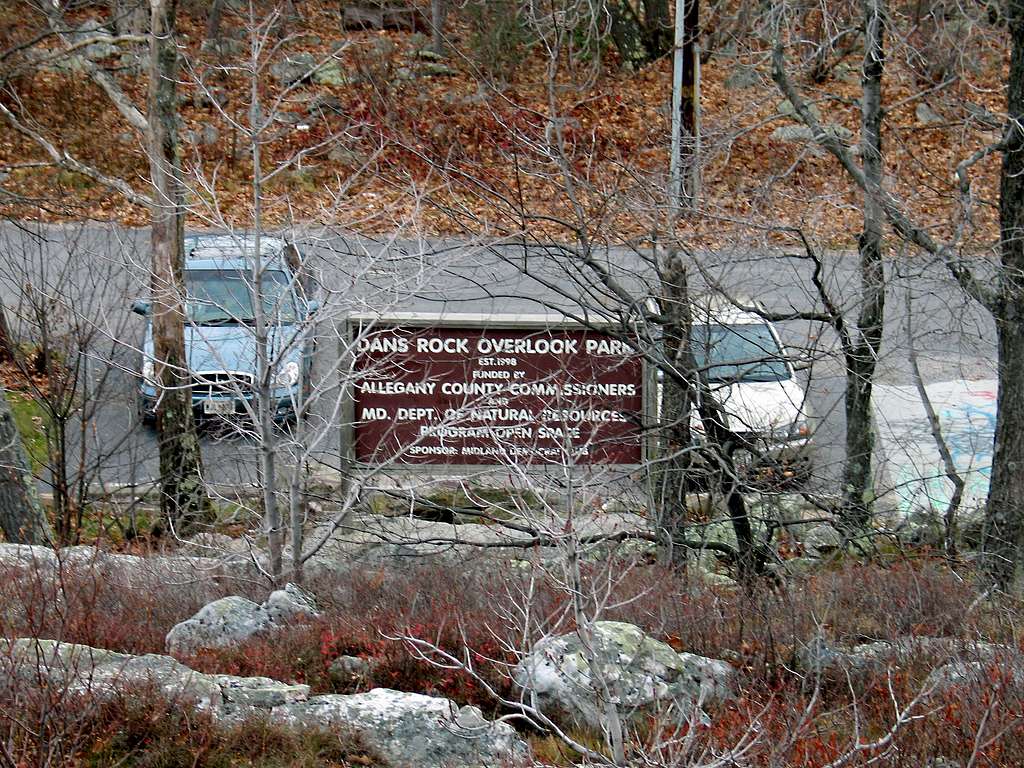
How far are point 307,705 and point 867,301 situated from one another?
212 inches

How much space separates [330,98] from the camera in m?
23.0

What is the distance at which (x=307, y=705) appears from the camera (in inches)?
208

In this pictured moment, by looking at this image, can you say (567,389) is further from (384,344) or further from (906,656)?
(906,656)

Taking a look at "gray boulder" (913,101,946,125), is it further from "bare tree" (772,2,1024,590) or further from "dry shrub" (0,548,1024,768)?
"dry shrub" (0,548,1024,768)

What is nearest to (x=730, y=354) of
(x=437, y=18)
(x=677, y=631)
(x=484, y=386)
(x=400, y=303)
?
(x=484, y=386)

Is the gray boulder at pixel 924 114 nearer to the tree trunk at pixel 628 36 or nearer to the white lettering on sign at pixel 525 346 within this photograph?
the tree trunk at pixel 628 36

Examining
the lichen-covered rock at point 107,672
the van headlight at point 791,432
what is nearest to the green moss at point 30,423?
the lichen-covered rock at point 107,672

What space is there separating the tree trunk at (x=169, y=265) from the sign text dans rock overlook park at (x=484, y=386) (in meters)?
2.24

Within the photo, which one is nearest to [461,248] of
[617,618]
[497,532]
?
[497,532]

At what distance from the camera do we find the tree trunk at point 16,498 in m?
10.1

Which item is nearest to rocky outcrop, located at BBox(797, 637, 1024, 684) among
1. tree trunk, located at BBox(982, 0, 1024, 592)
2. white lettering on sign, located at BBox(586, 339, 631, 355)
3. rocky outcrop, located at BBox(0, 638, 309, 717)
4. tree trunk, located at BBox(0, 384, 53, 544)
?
tree trunk, located at BBox(982, 0, 1024, 592)

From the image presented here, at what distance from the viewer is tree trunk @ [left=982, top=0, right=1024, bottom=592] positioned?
26.7 feet

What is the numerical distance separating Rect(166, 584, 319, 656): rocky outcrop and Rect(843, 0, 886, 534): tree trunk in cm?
429

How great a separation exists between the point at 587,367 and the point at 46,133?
17.4 meters
